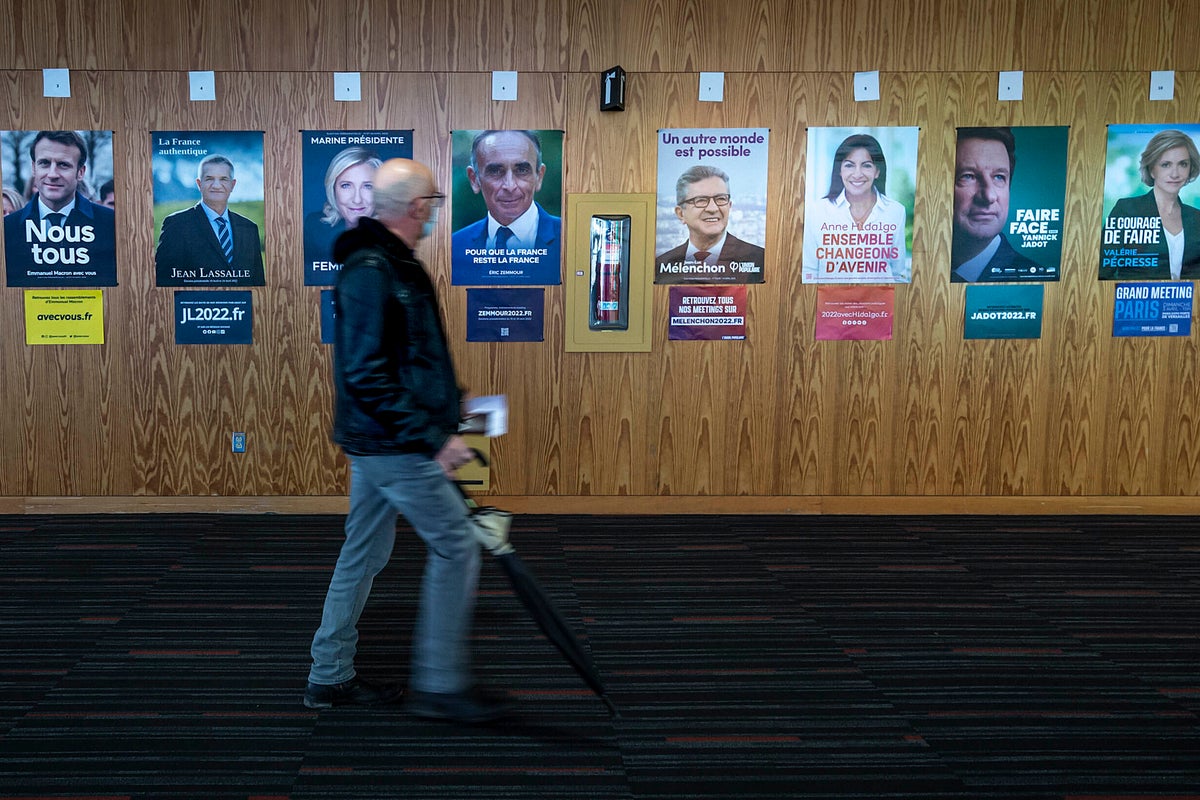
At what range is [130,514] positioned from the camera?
5.49 m

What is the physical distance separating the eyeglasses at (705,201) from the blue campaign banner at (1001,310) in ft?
4.91

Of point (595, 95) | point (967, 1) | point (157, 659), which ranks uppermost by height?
point (967, 1)

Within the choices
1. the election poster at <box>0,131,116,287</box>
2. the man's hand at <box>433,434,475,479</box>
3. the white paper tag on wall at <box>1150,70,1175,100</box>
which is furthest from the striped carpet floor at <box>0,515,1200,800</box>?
the white paper tag on wall at <box>1150,70,1175,100</box>

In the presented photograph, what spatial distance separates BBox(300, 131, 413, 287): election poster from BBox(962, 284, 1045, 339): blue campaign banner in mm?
3310

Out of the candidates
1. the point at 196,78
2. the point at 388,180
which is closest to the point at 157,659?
the point at 388,180

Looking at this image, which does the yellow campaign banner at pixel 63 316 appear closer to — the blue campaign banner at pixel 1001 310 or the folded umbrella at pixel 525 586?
the folded umbrella at pixel 525 586

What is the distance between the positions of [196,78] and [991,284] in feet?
15.0

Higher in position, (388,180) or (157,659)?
(388,180)

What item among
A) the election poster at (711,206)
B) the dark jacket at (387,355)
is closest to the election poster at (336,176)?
the election poster at (711,206)

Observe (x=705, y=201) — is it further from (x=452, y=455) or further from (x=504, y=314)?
(x=452, y=455)

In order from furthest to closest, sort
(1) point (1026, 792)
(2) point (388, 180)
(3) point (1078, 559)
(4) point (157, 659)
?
(3) point (1078, 559), (4) point (157, 659), (2) point (388, 180), (1) point (1026, 792)

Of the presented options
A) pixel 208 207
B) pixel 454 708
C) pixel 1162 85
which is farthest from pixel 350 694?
pixel 1162 85

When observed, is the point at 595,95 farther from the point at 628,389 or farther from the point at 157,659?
the point at 157,659

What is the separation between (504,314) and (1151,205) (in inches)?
147
